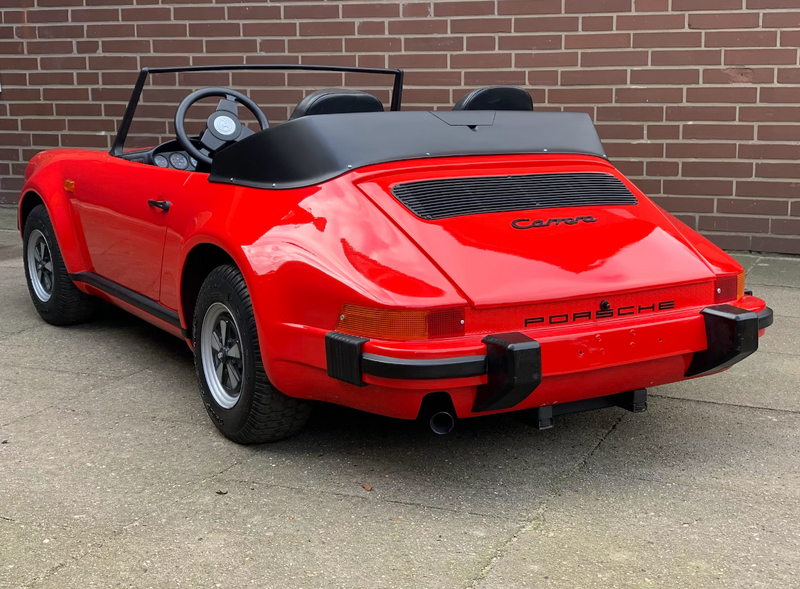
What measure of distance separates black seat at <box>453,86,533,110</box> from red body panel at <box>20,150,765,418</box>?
521 mm

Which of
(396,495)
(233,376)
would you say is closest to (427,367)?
(396,495)

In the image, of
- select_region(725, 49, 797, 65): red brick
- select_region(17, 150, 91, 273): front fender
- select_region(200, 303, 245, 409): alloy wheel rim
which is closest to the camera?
select_region(200, 303, 245, 409): alloy wheel rim

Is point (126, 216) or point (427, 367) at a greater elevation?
point (126, 216)

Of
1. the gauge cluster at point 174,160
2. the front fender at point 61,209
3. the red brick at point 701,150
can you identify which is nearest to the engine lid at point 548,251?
the gauge cluster at point 174,160

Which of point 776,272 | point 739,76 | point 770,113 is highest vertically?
point 739,76

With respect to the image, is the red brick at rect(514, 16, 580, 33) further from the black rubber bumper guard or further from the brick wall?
the black rubber bumper guard

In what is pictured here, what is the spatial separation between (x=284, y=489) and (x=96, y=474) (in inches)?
28.0

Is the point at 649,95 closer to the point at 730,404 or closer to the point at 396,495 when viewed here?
the point at 730,404

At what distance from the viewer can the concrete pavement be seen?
2.67 metres

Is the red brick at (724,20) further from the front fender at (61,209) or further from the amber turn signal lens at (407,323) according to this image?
the amber turn signal lens at (407,323)

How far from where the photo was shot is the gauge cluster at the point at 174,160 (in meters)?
4.91

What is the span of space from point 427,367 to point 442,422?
31cm

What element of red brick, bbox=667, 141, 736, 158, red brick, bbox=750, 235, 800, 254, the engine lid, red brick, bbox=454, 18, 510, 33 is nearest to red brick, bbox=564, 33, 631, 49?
red brick, bbox=454, 18, 510, 33

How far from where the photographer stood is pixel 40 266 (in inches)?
220
